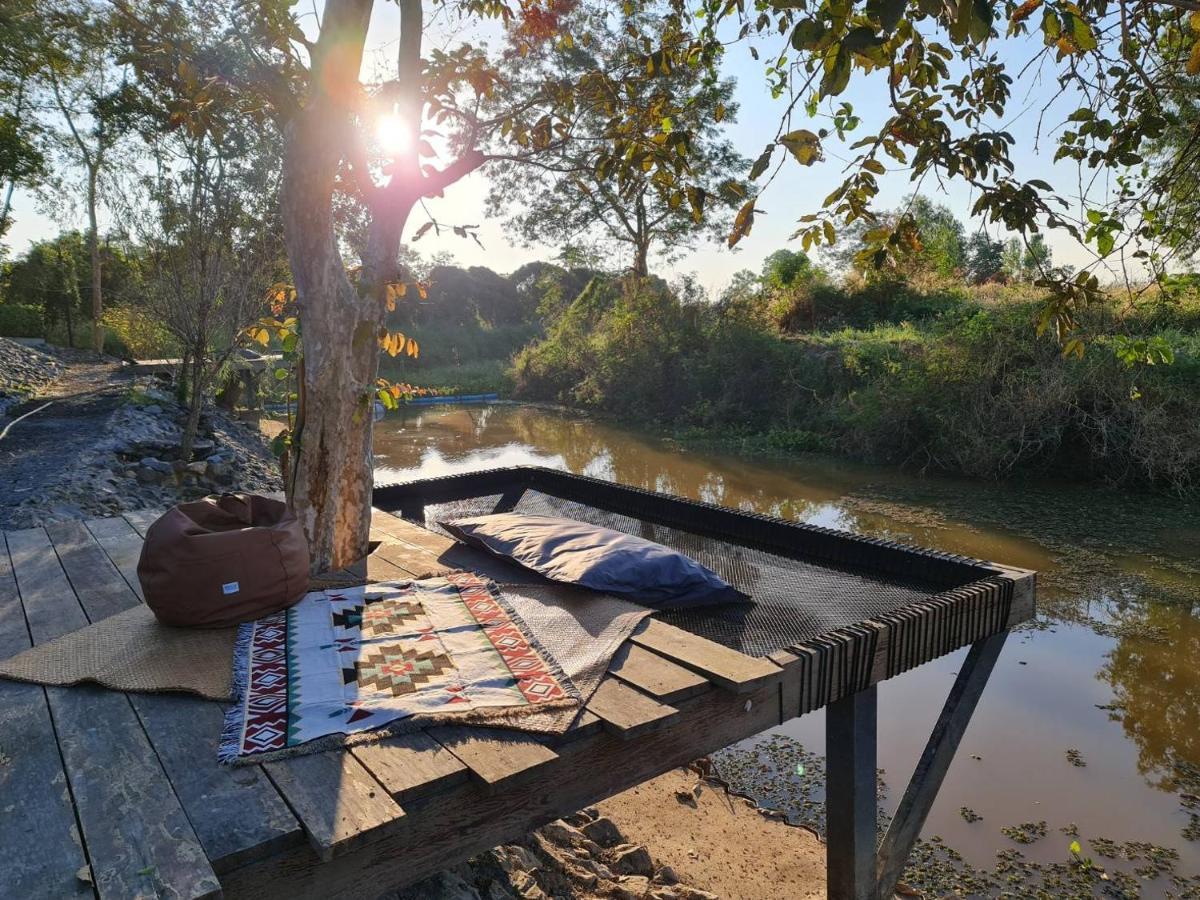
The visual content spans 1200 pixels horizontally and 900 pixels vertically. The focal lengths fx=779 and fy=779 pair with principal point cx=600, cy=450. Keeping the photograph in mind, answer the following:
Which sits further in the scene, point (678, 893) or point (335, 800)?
point (678, 893)

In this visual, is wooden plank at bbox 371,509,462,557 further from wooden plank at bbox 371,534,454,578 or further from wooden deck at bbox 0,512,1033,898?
wooden deck at bbox 0,512,1033,898

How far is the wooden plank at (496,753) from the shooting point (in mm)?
1313

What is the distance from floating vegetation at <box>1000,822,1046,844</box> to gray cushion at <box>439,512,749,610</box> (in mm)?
1418

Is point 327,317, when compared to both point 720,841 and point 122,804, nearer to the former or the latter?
point 122,804

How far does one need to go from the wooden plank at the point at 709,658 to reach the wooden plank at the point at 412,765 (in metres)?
0.58

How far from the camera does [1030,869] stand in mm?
2559

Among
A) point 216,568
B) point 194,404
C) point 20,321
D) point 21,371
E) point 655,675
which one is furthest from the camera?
point 20,321

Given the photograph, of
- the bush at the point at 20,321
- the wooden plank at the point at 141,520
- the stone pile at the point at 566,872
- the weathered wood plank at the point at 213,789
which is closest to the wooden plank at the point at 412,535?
the wooden plank at the point at 141,520

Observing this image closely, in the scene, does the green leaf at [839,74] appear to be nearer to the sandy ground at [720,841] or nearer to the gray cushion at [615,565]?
the gray cushion at [615,565]

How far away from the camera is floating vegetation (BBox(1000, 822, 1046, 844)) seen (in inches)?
107

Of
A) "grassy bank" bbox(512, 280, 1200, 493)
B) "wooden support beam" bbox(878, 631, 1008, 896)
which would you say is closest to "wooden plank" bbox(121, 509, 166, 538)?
"wooden support beam" bbox(878, 631, 1008, 896)

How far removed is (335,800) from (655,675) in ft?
2.31

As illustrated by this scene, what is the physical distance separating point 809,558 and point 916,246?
1442 millimetres

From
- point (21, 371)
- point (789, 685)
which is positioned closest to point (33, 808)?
point (789, 685)
